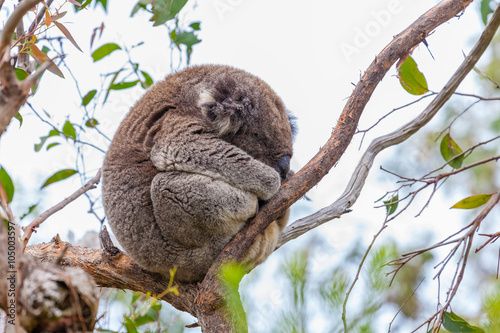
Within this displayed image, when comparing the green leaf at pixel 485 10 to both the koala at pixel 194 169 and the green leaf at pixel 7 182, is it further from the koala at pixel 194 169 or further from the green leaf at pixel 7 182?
the green leaf at pixel 7 182

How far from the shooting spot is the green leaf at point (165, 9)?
2887 mm

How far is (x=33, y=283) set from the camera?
3.91 ft

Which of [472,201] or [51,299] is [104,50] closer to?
[472,201]

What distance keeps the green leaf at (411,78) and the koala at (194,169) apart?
0.76 metres

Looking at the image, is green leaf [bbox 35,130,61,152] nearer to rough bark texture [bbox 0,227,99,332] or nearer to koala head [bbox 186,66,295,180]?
koala head [bbox 186,66,295,180]

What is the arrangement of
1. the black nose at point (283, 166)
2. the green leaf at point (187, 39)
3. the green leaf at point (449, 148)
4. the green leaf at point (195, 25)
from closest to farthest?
the black nose at point (283, 166) < the green leaf at point (449, 148) < the green leaf at point (187, 39) < the green leaf at point (195, 25)

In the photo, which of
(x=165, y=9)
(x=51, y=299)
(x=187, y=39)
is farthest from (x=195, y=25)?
(x=51, y=299)

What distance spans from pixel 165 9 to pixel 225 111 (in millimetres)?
777

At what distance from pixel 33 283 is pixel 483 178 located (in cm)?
691

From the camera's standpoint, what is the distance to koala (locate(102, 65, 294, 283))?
105 inches

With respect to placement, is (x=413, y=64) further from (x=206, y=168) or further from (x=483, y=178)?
(x=483, y=178)

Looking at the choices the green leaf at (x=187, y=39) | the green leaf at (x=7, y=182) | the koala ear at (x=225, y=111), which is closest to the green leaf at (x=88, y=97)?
the green leaf at (x=187, y=39)

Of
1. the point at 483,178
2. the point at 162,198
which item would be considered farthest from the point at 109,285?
the point at 483,178

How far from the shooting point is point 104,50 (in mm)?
3850
